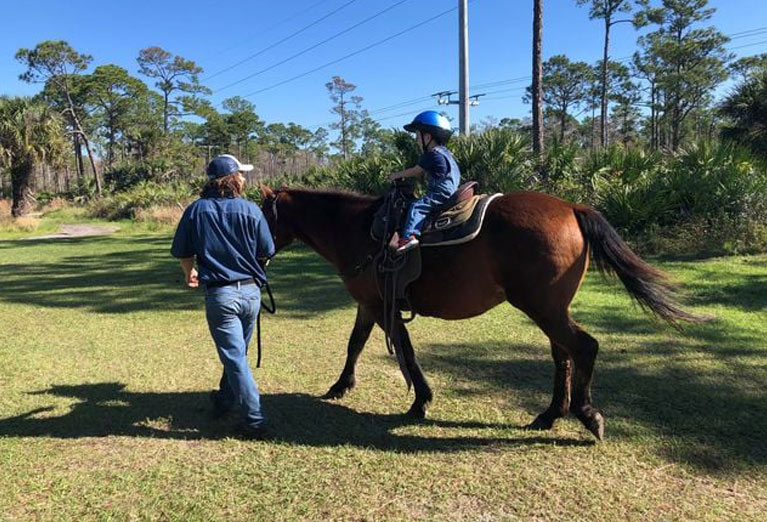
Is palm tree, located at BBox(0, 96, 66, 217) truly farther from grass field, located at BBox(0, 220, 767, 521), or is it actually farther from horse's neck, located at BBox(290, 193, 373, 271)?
horse's neck, located at BBox(290, 193, 373, 271)

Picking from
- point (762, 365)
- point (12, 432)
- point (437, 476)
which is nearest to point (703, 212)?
point (762, 365)

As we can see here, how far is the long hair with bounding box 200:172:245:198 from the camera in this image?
3570 mm

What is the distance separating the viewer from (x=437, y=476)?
10.1 ft

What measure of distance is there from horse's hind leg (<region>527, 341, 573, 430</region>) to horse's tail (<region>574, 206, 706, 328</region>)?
0.68 metres

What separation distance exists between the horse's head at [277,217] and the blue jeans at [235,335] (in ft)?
2.63

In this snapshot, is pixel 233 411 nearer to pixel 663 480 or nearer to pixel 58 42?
pixel 663 480

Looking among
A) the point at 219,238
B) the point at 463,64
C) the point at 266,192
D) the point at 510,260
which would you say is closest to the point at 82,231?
the point at 463,64

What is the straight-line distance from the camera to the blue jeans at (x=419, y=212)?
3658mm

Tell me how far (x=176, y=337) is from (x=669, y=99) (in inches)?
1947

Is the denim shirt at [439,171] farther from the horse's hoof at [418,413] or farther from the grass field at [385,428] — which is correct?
the grass field at [385,428]

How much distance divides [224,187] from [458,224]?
1.69m

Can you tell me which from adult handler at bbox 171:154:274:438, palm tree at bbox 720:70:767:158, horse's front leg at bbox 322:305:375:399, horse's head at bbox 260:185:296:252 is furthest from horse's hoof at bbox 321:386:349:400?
palm tree at bbox 720:70:767:158

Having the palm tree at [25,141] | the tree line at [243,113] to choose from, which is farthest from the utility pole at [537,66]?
the palm tree at [25,141]

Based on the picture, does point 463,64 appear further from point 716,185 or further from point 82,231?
point 82,231
